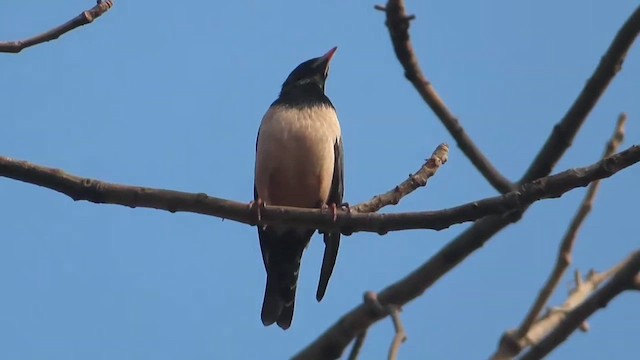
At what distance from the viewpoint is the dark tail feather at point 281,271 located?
7.72 meters

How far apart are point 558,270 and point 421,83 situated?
84 cm

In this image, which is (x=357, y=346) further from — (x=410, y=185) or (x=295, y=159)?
(x=295, y=159)

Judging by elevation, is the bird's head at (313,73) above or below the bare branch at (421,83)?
above

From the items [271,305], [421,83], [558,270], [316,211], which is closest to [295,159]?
[271,305]

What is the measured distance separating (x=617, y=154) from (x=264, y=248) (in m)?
4.54

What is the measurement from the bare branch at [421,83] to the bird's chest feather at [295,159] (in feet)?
12.8

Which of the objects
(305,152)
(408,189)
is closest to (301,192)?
(305,152)

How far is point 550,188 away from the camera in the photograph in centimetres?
404

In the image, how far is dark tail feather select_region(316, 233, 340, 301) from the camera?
24.6 ft

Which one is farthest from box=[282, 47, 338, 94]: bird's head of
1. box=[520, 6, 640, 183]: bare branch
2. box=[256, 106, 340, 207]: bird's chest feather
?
box=[520, 6, 640, 183]: bare branch

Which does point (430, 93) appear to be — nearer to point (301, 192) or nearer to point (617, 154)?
point (617, 154)

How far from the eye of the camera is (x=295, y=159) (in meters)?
7.52

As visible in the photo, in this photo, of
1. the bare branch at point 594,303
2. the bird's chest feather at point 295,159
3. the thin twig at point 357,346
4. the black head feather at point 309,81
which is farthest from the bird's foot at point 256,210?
the black head feather at point 309,81

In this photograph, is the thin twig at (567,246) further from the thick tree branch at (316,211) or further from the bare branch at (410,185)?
the bare branch at (410,185)
